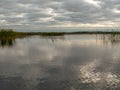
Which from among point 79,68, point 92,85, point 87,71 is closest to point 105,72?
point 87,71

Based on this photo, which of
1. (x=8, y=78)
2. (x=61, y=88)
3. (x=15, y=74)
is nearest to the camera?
(x=61, y=88)

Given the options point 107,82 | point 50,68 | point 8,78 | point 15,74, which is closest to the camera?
point 107,82

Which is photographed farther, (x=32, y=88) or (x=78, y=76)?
(x=78, y=76)

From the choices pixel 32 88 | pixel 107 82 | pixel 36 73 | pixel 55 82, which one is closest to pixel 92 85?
pixel 107 82

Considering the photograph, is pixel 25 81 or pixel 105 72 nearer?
pixel 25 81

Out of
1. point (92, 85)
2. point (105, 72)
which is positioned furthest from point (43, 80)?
point (105, 72)

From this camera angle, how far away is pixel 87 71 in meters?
15.2

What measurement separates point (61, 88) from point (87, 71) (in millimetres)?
4187

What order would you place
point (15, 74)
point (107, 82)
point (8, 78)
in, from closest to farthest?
point (107, 82) < point (8, 78) < point (15, 74)

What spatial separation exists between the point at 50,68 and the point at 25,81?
383 centimetres

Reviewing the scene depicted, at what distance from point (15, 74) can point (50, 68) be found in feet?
8.74

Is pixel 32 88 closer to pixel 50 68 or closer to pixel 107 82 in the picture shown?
pixel 107 82

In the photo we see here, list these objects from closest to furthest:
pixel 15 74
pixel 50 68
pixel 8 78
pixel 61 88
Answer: pixel 61 88
pixel 8 78
pixel 15 74
pixel 50 68

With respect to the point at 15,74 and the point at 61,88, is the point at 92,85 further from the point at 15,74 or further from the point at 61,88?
the point at 15,74
